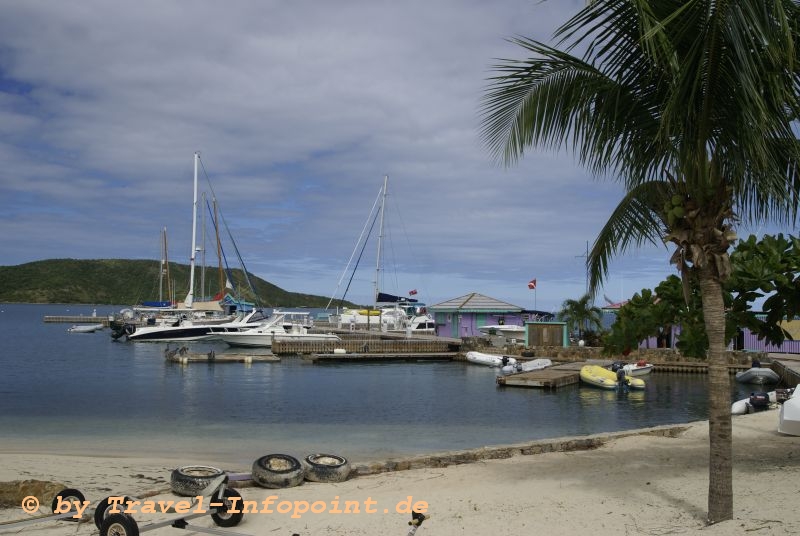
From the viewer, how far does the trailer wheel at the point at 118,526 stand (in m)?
6.75

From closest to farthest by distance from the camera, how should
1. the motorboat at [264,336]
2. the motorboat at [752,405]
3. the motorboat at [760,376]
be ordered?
the motorboat at [752,405] < the motorboat at [760,376] < the motorboat at [264,336]

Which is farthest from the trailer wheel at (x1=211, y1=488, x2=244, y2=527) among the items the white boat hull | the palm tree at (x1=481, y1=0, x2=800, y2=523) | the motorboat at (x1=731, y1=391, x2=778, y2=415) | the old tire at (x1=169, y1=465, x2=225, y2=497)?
the white boat hull

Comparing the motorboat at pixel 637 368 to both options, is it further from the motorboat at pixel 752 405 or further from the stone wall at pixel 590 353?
the motorboat at pixel 752 405

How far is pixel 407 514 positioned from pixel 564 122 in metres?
5.26

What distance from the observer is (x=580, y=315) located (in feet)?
161

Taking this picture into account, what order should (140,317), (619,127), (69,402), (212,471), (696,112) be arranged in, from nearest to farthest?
(696,112) < (619,127) < (212,471) < (69,402) < (140,317)

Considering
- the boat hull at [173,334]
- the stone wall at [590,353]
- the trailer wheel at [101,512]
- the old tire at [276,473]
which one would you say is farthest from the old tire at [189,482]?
the boat hull at [173,334]

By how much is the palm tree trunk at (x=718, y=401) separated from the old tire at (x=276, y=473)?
6.08 meters

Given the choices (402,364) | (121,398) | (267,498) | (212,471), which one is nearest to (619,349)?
(267,498)

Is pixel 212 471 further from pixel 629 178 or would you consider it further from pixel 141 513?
pixel 629 178

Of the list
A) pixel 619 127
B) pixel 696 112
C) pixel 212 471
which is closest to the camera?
pixel 696 112

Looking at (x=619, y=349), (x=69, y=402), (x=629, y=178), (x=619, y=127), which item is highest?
(x=619, y=127)

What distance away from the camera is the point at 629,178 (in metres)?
8.02

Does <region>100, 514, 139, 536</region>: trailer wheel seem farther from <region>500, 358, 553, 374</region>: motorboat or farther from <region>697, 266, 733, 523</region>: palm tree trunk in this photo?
<region>500, 358, 553, 374</region>: motorboat
